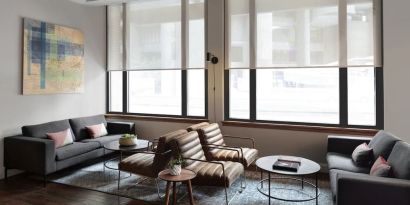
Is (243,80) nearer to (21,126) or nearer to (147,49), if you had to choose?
(147,49)

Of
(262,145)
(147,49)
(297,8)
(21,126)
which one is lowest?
(262,145)

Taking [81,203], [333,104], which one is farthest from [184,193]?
[333,104]

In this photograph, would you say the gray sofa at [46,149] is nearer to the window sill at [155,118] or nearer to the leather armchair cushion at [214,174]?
the window sill at [155,118]

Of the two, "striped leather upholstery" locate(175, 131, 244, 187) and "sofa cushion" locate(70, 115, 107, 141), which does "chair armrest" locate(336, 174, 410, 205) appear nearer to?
"striped leather upholstery" locate(175, 131, 244, 187)

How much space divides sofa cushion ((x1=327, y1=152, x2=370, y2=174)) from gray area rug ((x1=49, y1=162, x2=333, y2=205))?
448 mm

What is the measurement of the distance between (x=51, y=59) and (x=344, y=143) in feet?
16.5

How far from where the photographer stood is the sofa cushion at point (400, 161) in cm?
256

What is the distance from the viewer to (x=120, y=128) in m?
5.70

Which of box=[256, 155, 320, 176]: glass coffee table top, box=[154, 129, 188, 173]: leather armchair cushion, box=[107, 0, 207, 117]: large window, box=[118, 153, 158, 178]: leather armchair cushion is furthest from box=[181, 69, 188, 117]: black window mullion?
box=[256, 155, 320, 176]: glass coffee table top

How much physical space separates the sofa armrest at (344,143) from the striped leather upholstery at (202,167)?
4.80 feet

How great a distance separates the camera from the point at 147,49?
585 centimetres

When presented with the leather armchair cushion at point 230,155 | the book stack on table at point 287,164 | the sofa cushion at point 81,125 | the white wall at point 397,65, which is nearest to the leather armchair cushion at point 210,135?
the leather armchair cushion at point 230,155

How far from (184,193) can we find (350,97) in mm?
3008

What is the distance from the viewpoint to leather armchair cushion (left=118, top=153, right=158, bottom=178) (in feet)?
11.6
